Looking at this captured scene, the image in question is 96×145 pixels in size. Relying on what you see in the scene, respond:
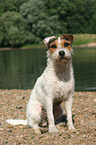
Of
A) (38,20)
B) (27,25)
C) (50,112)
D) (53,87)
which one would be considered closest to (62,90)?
(53,87)

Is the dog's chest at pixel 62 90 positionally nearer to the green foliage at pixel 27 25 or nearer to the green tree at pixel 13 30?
the green foliage at pixel 27 25

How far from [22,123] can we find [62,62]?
1.98m

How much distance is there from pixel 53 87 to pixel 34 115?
2.63ft

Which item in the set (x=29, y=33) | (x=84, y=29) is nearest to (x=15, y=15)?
(x=29, y=33)

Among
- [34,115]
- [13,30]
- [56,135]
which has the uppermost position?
[13,30]

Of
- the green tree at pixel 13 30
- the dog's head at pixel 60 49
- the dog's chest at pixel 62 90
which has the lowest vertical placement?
the dog's chest at pixel 62 90

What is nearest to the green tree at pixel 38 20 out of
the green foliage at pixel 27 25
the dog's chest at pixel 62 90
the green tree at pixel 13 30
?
the green foliage at pixel 27 25

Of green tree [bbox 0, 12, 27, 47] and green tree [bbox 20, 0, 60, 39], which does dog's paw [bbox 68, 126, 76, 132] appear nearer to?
green tree [bbox 0, 12, 27, 47]

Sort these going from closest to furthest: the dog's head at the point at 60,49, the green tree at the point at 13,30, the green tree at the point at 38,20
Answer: the dog's head at the point at 60,49 < the green tree at the point at 13,30 < the green tree at the point at 38,20

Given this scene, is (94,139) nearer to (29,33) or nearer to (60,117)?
(60,117)

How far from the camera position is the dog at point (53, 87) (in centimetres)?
456

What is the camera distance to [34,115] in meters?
5.06

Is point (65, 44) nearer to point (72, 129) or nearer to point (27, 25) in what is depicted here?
point (72, 129)

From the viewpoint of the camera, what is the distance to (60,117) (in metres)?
5.83
